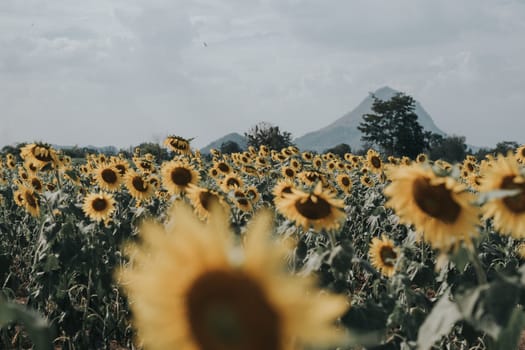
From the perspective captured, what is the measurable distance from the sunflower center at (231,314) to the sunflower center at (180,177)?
16.6 feet

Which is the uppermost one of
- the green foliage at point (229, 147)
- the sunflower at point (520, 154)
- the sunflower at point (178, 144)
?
the sunflower at point (178, 144)

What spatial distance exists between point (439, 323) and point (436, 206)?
56cm

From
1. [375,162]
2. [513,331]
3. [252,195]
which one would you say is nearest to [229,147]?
[375,162]

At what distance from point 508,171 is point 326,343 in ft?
6.24

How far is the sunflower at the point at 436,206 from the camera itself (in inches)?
99.0

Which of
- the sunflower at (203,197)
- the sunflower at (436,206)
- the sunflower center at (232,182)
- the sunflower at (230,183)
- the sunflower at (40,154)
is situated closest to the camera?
the sunflower at (436,206)

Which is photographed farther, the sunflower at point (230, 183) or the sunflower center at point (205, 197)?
the sunflower at point (230, 183)

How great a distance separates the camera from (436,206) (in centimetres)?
257

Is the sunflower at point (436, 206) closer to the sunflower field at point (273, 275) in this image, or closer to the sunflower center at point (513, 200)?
the sunflower field at point (273, 275)

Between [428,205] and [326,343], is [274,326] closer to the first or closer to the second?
[326,343]

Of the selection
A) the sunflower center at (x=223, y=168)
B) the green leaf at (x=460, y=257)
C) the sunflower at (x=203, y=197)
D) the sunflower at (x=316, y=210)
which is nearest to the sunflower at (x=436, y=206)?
the green leaf at (x=460, y=257)

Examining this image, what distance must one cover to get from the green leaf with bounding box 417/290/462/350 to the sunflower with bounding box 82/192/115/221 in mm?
4609

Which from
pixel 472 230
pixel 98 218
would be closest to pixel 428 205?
pixel 472 230

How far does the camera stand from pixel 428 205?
2588 mm
